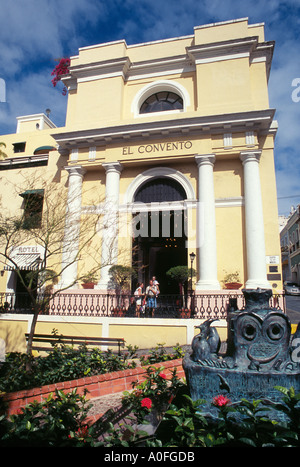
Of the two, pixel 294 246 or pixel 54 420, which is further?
pixel 294 246

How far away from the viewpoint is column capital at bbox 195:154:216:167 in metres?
12.3

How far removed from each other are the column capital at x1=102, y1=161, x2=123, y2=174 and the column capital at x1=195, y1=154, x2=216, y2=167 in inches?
142

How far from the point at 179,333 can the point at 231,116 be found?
893 centimetres

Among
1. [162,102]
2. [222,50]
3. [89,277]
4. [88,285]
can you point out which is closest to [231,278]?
[89,277]

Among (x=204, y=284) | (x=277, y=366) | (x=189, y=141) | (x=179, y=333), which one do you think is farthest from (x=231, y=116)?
(x=277, y=366)

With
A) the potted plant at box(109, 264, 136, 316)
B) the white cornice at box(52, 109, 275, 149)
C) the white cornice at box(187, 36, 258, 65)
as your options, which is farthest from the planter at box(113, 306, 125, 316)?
the white cornice at box(187, 36, 258, 65)

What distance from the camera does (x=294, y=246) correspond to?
4416 cm

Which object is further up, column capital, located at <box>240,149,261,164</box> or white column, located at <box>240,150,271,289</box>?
column capital, located at <box>240,149,261,164</box>

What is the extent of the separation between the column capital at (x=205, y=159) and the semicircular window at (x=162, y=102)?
4126 mm

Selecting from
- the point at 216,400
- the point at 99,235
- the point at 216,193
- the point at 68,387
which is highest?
the point at 216,193

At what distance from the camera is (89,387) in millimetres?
4527

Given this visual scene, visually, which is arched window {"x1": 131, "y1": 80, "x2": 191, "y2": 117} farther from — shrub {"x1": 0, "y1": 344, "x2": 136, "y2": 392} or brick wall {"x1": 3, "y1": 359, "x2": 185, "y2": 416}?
brick wall {"x1": 3, "y1": 359, "x2": 185, "y2": 416}

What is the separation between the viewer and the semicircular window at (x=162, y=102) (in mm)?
15023
